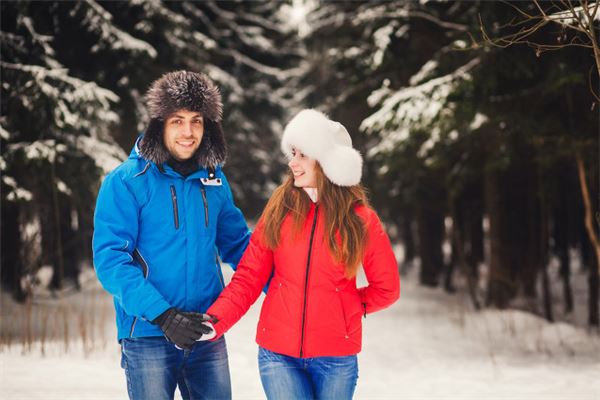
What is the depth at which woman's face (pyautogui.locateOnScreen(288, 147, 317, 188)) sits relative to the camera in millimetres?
3184

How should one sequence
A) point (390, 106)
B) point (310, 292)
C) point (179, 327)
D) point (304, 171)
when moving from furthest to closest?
point (390, 106)
point (304, 171)
point (310, 292)
point (179, 327)

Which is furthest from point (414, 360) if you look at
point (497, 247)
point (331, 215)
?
point (331, 215)

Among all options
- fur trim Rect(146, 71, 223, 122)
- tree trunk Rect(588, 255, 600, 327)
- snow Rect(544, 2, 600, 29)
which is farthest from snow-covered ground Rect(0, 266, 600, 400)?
snow Rect(544, 2, 600, 29)

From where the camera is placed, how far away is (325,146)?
3.20m

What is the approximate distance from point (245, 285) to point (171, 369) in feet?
1.96

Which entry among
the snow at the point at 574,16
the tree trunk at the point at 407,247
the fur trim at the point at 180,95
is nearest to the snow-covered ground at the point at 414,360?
the fur trim at the point at 180,95

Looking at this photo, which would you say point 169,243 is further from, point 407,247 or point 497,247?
point 407,247

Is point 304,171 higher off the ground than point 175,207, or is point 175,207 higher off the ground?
point 304,171

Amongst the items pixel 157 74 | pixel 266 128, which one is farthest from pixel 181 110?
pixel 266 128

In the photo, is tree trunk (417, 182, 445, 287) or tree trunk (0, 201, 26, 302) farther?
tree trunk (417, 182, 445, 287)

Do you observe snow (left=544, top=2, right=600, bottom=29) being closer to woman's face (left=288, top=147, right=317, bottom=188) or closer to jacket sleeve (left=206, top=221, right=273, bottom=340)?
woman's face (left=288, top=147, right=317, bottom=188)

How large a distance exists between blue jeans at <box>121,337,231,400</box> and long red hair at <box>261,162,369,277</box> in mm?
756

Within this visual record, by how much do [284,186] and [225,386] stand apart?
1194 mm

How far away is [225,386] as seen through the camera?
10.7ft
